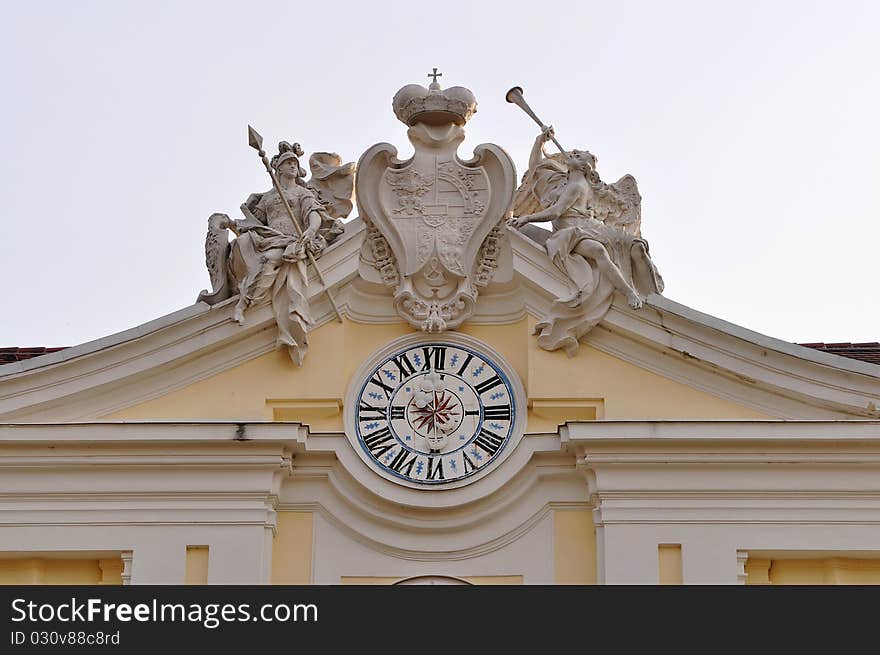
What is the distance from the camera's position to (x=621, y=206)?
16094mm

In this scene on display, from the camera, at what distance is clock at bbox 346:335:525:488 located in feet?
50.4

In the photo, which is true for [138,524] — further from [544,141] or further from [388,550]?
[544,141]

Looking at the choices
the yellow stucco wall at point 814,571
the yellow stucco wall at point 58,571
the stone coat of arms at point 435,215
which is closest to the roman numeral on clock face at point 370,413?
the stone coat of arms at point 435,215

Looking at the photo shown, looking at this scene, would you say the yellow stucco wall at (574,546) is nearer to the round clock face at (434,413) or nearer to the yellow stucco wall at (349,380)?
the yellow stucco wall at (349,380)

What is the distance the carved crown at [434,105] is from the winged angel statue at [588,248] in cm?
71

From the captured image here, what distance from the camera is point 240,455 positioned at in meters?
15.2

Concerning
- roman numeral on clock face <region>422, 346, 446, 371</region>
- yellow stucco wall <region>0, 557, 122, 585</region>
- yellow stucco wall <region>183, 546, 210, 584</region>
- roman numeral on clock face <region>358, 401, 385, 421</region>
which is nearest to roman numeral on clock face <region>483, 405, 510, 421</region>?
roman numeral on clock face <region>422, 346, 446, 371</region>

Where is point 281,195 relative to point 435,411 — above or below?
above

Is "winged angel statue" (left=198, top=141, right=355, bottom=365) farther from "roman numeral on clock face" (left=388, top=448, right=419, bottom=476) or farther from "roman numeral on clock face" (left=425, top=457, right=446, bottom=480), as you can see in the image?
"roman numeral on clock face" (left=425, top=457, right=446, bottom=480)

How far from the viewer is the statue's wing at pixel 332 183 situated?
642 inches

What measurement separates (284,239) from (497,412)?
1813 mm

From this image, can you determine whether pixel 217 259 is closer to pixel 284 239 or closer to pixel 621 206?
pixel 284 239

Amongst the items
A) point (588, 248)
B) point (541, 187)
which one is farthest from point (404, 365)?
point (541, 187)

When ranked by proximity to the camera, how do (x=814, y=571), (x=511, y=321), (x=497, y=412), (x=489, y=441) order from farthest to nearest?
1. (x=511, y=321)
2. (x=497, y=412)
3. (x=489, y=441)
4. (x=814, y=571)
